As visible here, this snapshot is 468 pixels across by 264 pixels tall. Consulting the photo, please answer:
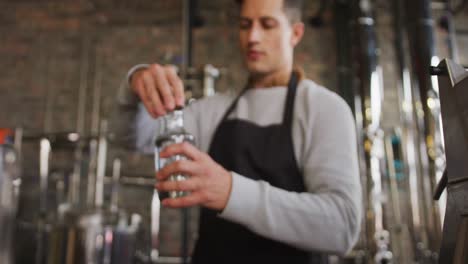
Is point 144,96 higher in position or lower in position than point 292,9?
lower

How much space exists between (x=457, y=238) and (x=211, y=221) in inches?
27.9

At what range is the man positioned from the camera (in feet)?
2.79

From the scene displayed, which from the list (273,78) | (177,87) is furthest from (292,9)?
(177,87)

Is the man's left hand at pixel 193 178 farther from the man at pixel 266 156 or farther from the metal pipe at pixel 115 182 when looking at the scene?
the metal pipe at pixel 115 182

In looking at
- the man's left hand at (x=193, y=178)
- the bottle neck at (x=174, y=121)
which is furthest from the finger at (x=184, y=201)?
the bottle neck at (x=174, y=121)

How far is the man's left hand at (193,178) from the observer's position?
0.74 meters

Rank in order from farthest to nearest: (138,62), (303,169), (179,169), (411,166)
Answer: (138,62) < (411,166) < (303,169) < (179,169)

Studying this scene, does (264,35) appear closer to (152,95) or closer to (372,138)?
(152,95)

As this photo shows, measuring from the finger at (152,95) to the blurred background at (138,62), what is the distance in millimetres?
1977

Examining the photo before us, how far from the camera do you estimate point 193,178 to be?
0.77 metres

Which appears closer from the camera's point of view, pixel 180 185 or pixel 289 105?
pixel 180 185

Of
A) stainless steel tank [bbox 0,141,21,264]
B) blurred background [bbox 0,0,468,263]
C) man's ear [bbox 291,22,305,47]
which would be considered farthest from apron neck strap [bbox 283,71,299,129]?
blurred background [bbox 0,0,468,263]

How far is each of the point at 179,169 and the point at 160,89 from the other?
8.3 inches

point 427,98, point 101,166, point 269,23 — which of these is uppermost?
point 269,23
